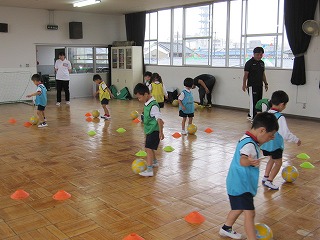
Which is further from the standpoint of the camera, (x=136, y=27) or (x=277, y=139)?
(x=136, y=27)

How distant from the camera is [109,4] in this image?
11.8 metres

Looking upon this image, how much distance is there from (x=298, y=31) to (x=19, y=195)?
25.3 ft

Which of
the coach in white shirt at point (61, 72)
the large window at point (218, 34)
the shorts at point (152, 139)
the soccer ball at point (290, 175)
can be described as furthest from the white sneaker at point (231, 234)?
the coach in white shirt at point (61, 72)

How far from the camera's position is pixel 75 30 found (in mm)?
13266

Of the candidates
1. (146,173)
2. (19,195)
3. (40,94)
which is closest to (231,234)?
(146,173)

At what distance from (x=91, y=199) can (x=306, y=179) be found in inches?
105

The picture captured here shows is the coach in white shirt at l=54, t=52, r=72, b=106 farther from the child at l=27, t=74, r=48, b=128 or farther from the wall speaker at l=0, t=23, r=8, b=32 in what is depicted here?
the child at l=27, t=74, r=48, b=128

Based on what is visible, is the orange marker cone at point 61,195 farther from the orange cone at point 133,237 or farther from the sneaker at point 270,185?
the sneaker at point 270,185

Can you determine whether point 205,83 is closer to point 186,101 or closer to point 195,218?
point 186,101

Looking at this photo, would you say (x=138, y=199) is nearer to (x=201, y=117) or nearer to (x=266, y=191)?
(x=266, y=191)

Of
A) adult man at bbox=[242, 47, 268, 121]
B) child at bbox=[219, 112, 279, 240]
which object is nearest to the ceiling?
adult man at bbox=[242, 47, 268, 121]

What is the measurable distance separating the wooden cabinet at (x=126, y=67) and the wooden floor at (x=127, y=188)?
6372 mm

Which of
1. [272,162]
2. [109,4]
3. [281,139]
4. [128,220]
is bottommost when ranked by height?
[128,220]

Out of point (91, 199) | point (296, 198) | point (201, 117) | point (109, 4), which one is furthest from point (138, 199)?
point (109, 4)
